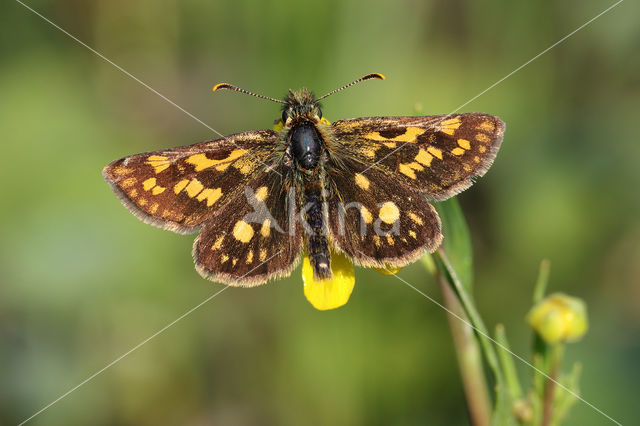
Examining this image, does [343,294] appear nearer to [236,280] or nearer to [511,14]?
[236,280]

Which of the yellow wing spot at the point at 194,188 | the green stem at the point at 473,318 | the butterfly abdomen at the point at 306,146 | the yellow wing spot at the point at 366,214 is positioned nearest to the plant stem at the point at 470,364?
the green stem at the point at 473,318

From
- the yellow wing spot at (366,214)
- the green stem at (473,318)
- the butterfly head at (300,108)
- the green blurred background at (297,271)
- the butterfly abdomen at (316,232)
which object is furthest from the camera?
the green blurred background at (297,271)

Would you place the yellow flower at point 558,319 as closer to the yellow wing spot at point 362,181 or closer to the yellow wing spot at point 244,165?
the yellow wing spot at point 362,181

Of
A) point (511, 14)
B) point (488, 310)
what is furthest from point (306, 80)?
point (488, 310)

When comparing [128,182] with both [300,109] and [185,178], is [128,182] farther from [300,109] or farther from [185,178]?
[300,109]

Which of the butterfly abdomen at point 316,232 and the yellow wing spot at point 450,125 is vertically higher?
the yellow wing spot at point 450,125

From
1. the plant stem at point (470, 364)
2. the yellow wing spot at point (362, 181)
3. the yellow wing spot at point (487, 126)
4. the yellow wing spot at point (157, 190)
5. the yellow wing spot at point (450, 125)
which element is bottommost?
the plant stem at point (470, 364)
